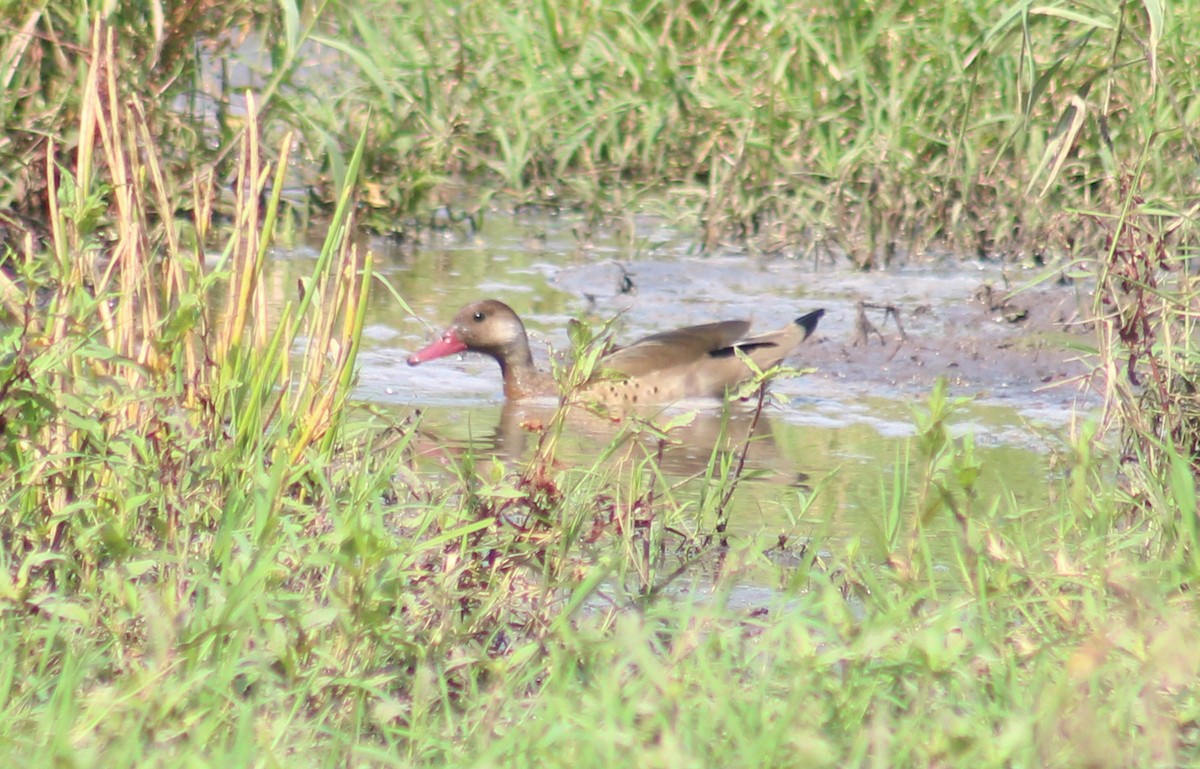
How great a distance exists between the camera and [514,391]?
7.86m

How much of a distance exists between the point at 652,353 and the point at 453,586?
12.8ft

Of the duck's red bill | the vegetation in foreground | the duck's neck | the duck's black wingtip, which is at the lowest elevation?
the duck's neck

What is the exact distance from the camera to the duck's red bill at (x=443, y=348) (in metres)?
7.84

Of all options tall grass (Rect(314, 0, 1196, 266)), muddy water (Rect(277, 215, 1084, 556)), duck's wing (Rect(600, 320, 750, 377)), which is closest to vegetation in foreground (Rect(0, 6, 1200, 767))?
muddy water (Rect(277, 215, 1084, 556))

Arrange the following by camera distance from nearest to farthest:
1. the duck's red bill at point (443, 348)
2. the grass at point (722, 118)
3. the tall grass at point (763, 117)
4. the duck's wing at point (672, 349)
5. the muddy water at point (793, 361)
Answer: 1. the muddy water at point (793, 361)
2. the duck's wing at point (672, 349)
3. the duck's red bill at point (443, 348)
4. the grass at point (722, 118)
5. the tall grass at point (763, 117)

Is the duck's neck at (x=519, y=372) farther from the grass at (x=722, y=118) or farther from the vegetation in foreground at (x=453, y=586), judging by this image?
the vegetation in foreground at (x=453, y=586)

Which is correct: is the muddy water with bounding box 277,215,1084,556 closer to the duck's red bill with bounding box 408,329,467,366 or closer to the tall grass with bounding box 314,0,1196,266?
the duck's red bill with bounding box 408,329,467,366

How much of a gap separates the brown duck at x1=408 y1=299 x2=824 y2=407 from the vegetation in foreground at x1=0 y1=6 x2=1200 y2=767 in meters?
2.70

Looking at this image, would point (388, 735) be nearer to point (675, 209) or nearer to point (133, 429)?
point (133, 429)

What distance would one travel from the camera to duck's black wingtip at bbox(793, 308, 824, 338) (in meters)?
7.77

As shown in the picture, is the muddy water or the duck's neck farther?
the duck's neck

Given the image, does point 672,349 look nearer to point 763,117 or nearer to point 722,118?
point 763,117

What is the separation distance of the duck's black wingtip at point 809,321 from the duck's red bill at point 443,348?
4.26 ft

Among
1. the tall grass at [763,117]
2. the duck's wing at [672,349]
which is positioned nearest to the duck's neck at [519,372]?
the duck's wing at [672,349]
